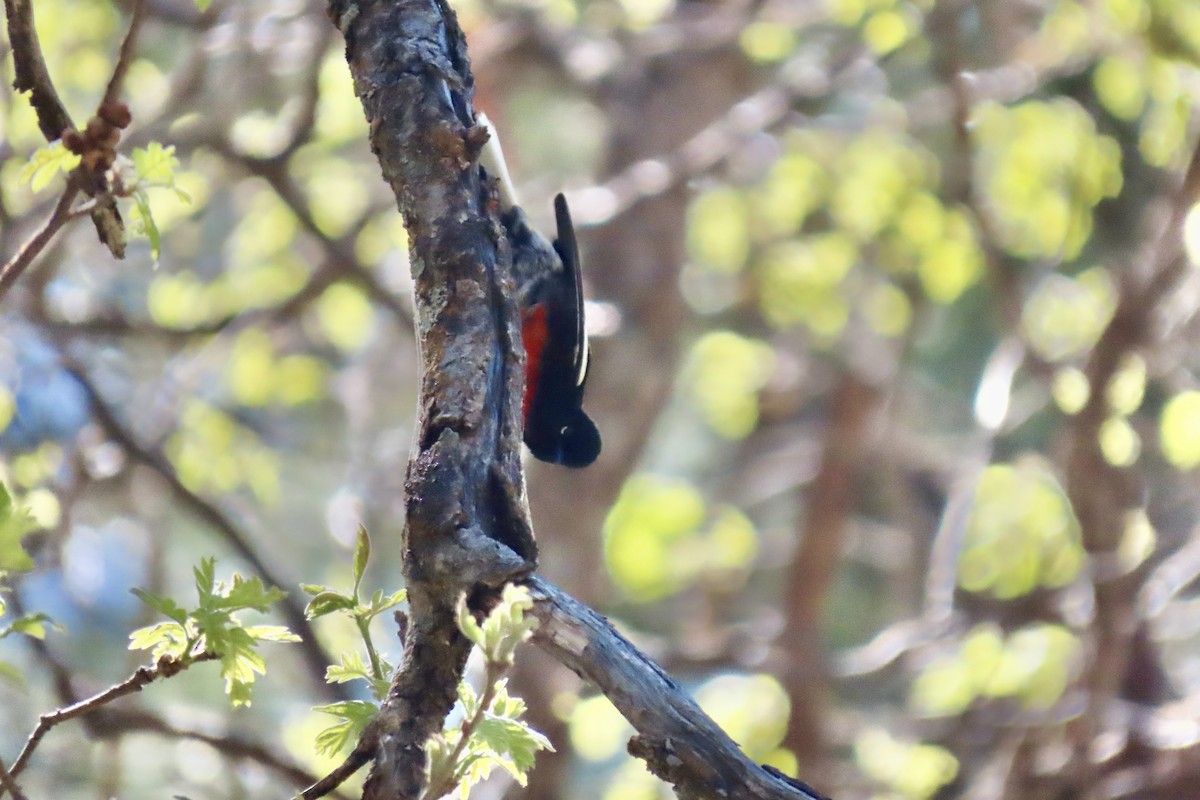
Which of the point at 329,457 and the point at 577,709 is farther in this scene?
the point at 329,457

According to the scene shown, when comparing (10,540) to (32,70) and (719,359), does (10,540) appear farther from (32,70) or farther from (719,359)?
(719,359)

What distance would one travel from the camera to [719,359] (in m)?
6.47

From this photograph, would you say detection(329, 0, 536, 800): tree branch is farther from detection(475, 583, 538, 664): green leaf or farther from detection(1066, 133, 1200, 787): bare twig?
detection(1066, 133, 1200, 787): bare twig

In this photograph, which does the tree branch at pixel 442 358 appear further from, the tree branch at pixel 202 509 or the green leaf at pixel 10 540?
the tree branch at pixel 202 509

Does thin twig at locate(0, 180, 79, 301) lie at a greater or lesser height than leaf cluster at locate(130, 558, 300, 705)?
greater

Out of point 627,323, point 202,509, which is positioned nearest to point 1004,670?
point 627,323

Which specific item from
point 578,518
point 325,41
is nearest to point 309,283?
point 325,41

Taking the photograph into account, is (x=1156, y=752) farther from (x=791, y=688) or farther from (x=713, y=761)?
(x=713, y=761)

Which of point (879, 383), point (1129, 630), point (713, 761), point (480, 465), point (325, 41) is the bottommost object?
point (713, 761)

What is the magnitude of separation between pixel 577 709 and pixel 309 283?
1946 mm

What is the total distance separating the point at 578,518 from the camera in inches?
198

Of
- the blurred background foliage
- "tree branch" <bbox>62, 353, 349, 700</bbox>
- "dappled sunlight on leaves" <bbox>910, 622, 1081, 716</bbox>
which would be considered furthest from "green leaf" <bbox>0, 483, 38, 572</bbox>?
"dappled sunlight on leaves" <bbox>910, 622, 1081, 716</bbox>

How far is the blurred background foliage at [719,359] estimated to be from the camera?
4.47 metres

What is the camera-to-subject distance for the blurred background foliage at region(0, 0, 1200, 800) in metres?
4.47
